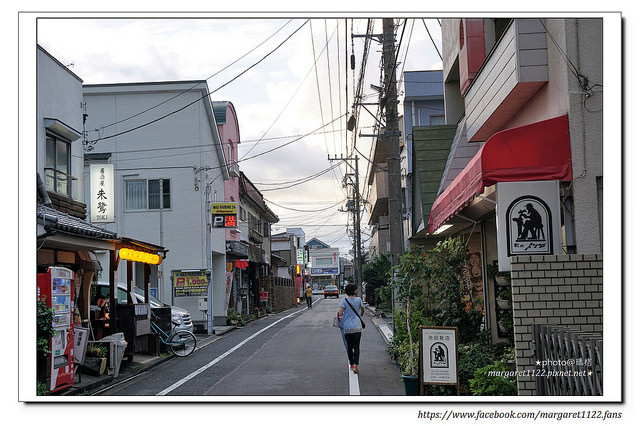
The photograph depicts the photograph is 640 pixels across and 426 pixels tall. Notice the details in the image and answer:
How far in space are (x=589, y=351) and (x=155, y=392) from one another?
7.81 meters

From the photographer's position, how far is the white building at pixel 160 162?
26.9 metres

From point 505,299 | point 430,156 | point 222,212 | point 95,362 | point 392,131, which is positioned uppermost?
point 392,131

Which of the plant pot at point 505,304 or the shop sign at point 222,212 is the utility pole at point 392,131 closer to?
the plant pot at point 505,304

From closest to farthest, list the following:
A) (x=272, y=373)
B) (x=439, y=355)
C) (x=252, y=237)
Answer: (x=439, y=355), (x=272, y=373), (x=252, y=237)

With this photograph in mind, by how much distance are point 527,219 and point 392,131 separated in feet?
28.0

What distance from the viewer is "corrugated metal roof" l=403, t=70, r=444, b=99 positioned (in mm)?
32500

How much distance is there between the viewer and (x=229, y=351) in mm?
18672

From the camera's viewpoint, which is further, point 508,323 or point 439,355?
point 508,323

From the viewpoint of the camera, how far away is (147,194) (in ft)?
91.6

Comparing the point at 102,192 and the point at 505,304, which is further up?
the point at 102,192

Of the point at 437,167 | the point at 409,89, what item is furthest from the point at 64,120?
the point at 409,89

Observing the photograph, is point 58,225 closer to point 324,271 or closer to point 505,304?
point 505,304

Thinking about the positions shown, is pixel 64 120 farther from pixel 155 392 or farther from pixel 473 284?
pixel 473 284

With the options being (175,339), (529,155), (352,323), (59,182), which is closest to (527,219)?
(529,155)
